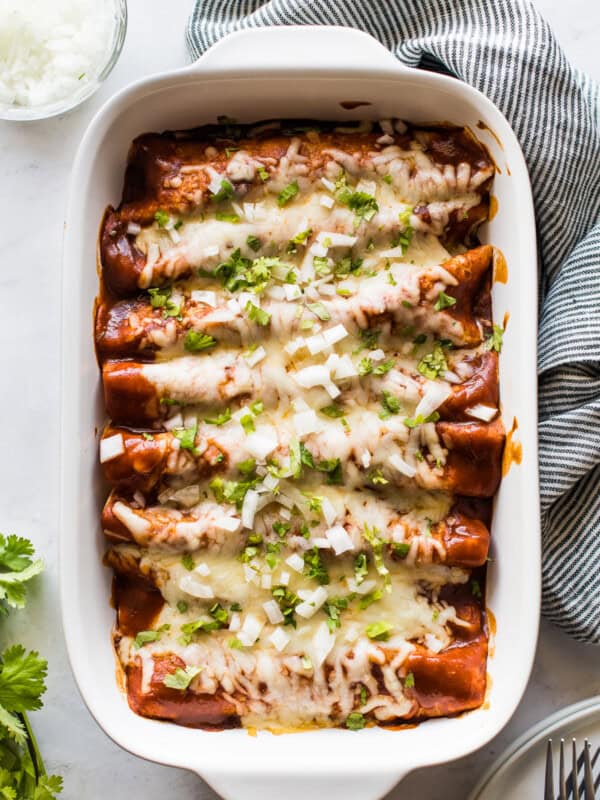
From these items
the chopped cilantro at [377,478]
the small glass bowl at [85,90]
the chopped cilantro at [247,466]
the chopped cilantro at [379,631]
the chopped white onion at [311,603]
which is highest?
the small glass bowl at [85,90]

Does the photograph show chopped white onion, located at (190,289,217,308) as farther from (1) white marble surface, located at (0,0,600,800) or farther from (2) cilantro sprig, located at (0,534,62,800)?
(2) cilantro sprig, located at (0,534,62,800)

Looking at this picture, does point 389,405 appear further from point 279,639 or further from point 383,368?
point 279,639

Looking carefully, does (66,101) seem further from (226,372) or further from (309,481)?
(309,481)

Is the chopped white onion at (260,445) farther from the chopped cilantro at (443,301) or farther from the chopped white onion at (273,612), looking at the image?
the chopped cilantro at (443,301)

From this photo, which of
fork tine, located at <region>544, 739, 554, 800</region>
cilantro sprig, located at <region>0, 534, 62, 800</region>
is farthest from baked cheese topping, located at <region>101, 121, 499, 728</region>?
fork tine, located at <region>544, 739, 554, 800</region>

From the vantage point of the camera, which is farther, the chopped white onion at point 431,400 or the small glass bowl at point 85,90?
the small glass bowl at point 85,90

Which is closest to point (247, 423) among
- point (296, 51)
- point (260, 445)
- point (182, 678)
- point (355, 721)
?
point (260, 445)

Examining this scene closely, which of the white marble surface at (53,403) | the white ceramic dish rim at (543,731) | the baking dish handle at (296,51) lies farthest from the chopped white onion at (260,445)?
the white ceramic dish rim at (543,731)
